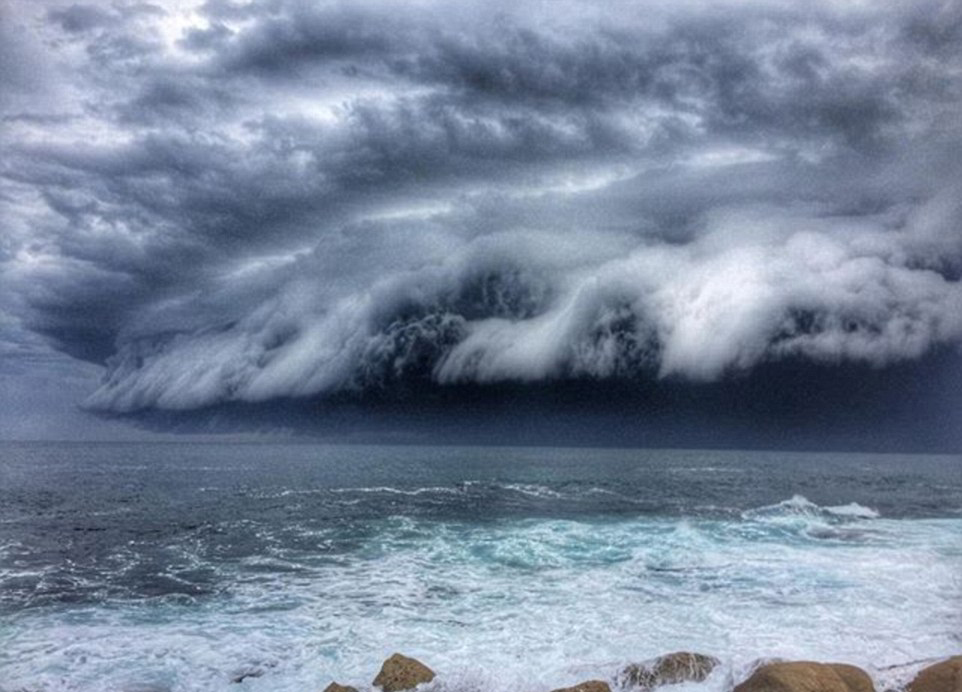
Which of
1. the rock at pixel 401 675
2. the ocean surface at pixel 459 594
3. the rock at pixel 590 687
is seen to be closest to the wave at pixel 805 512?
the ocean surface at pixel 459 594

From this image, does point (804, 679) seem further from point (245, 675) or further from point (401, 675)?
point (245, 675)

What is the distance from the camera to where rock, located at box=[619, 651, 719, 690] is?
12273 mm

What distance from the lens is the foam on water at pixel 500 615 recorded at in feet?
44.7

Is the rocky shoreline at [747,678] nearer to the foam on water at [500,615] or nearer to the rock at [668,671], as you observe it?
the rock at [668,671]

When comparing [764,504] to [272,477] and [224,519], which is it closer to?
[224,519]

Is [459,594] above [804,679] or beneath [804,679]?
beneath

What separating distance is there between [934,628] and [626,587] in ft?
24.9

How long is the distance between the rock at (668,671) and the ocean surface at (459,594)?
27cm

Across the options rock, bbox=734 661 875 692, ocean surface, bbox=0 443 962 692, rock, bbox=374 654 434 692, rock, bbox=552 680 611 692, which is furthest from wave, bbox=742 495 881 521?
rock, bbox=374 654 434 692

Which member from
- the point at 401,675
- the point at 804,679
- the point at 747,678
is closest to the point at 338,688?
the point at 401,675

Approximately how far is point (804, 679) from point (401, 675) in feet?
22.1

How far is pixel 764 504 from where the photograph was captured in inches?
1815

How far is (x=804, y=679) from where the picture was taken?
10680 millimetres

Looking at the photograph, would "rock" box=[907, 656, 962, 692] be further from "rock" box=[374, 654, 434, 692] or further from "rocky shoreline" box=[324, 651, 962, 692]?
"rock" box=[374, 654, 434, 692]
